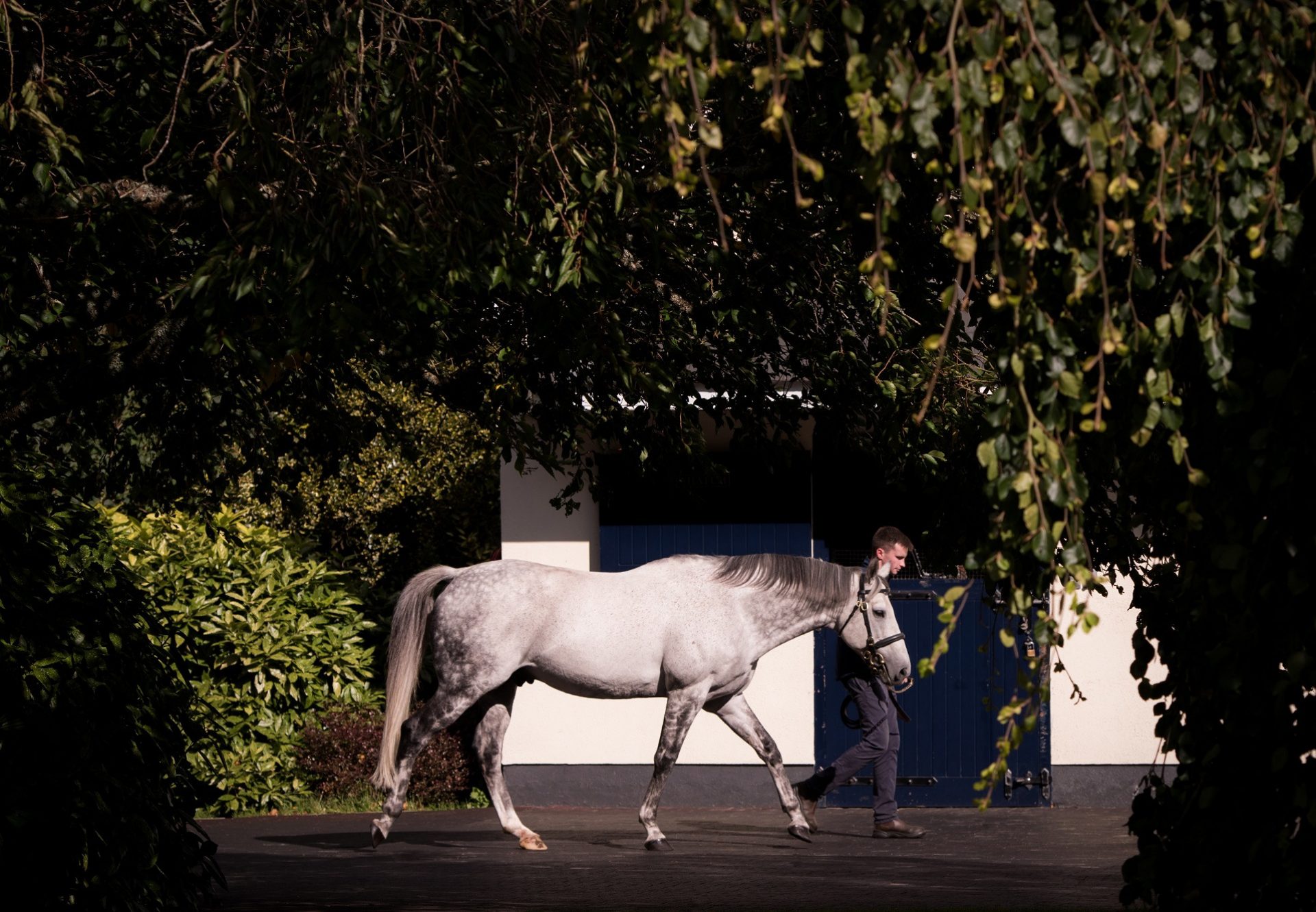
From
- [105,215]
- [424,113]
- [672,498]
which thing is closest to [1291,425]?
[424,113]

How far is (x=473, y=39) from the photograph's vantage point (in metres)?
Answer: 6.82

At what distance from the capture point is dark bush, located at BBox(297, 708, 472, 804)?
1572cm

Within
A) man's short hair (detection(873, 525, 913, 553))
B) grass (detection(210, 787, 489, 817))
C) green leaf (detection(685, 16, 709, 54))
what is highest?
green leaf (detection(685, 16, 709, 54))

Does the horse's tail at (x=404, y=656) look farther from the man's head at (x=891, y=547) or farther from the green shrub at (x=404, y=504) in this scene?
the green shrub at (x=404, y=504)

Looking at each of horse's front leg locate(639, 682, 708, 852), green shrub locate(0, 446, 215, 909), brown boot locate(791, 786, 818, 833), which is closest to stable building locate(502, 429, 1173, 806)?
brown boot locate(791, 786, 818, 833)

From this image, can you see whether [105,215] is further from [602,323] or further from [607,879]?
[607,879]

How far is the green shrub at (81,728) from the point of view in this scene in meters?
5.74

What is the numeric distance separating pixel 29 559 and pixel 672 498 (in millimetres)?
9485

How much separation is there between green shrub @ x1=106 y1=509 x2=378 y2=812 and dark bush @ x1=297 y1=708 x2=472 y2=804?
19cm

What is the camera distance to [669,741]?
39.4ft

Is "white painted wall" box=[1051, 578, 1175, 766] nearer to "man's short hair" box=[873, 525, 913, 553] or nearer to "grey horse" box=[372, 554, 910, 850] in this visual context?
"man's short hair" box=[873, 525, 913, 553]

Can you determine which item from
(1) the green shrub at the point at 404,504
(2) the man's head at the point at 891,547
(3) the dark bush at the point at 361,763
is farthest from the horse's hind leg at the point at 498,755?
(1) the green shrub at the point at 404,504

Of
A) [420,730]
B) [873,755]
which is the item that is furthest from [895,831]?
[420,730]

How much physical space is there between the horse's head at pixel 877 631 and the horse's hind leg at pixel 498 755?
2.54 meters
